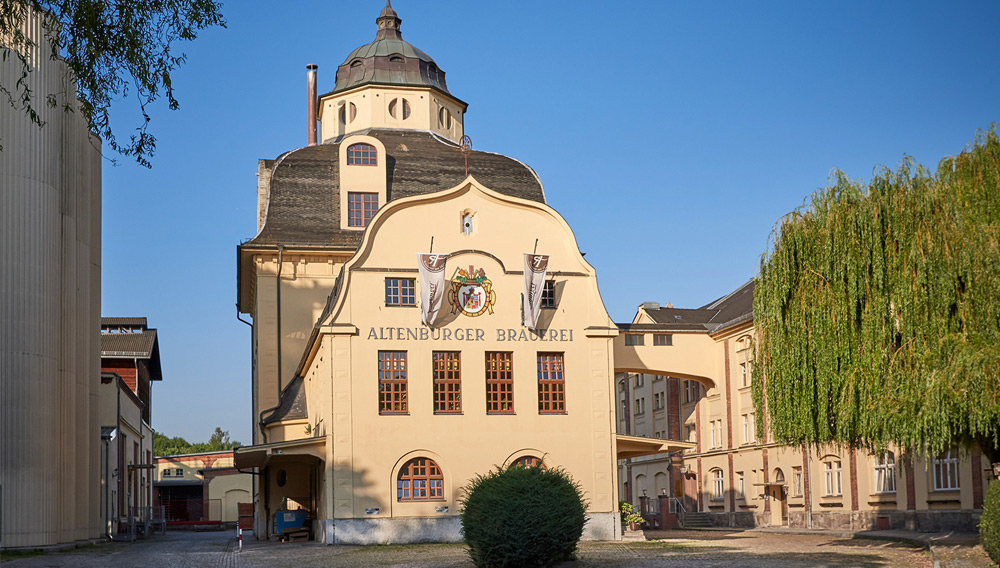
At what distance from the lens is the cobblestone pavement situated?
2208 cm

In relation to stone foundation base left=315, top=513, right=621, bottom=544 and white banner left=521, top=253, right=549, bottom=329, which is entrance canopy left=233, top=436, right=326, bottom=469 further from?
white banner left=521, top=253, right=549, bottom=329

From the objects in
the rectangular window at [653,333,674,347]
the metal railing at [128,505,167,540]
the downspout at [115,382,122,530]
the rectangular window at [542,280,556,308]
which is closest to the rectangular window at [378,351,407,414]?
the rectangular window at [542,280,556,308]

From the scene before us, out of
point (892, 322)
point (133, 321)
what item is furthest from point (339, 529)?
point (133, 321)

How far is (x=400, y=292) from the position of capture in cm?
3269

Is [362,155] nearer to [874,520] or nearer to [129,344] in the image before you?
[874,520]

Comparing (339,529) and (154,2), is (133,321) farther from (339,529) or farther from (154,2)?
(154,2)

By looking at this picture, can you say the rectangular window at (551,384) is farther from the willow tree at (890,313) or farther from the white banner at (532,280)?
the willow tree at (890,313)

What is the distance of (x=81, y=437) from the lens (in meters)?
33.4

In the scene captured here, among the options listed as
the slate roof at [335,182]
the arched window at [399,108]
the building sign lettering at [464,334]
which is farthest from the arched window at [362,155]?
the building sign lettering at [464,334]

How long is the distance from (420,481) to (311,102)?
1030 inches

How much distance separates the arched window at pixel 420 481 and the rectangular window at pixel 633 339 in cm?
1081

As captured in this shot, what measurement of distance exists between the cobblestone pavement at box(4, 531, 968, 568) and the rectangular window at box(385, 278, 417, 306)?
23.1ft

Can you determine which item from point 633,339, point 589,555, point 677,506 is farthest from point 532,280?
point 677,506

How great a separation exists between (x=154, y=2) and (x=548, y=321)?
21.4 metres
